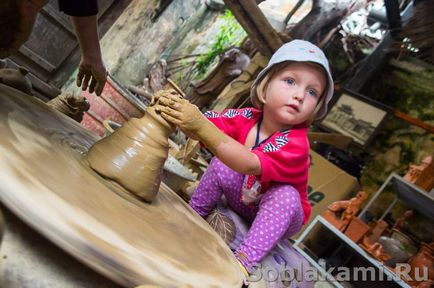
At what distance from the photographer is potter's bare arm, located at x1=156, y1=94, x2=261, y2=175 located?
1.06 m

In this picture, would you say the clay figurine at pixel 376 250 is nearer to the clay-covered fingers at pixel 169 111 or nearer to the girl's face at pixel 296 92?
the girl's face at pixel 296 92

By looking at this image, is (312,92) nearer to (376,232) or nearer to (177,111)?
(177,111)

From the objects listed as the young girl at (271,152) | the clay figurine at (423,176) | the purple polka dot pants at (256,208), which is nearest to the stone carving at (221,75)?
the clay figurine at (423,176)

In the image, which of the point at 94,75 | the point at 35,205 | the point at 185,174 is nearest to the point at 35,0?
the point at 94,75

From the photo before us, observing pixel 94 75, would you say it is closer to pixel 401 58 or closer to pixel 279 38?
pixel 279 38

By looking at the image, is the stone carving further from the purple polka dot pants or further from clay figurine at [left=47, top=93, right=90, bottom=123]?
the purple polka dot pants

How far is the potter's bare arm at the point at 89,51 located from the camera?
5.43 ft

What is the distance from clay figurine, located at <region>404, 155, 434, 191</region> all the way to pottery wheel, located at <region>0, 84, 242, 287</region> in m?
2.99

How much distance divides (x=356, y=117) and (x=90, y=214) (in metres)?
5.03

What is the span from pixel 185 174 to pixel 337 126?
359cm

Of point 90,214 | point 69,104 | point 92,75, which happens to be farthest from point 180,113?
point 69,104

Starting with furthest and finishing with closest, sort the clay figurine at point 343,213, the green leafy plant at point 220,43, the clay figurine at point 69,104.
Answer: the green leafy plant at point 220,43, the clay figurine at point 343,213, the clay figurine at point 69,104

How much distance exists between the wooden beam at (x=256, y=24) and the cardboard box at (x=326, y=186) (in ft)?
5.07

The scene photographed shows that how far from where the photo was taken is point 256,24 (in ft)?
10.7
